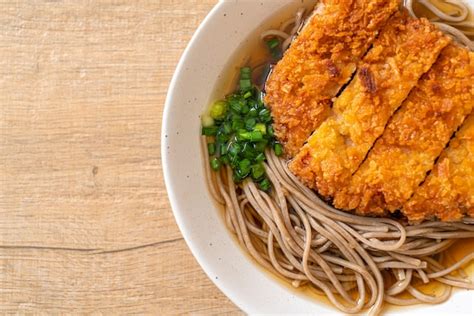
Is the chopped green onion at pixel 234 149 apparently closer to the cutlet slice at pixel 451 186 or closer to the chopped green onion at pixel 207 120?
the chopped green onion at pixel 207 120

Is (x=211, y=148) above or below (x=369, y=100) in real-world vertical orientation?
below

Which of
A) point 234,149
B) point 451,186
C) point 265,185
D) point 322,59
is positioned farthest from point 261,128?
point 451,186

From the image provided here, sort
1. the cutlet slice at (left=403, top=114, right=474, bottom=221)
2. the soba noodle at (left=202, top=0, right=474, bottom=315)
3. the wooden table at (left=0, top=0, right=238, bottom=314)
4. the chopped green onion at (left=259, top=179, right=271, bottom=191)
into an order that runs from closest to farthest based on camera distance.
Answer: the cutlet slice at (left=403, top=114, right=474, bottom=221)
the soba noodle at (left=202, top=0, right=474, bottom=315)
the chopped green onion at (left=259, top=179, right=271, bottom=191)
the wooden table at (left=0, top=0, right=238, bottom=314)

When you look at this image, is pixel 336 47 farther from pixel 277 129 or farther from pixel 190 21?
pixel 190 21

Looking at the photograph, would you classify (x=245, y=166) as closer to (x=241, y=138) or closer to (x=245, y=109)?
(x=241, y=138)

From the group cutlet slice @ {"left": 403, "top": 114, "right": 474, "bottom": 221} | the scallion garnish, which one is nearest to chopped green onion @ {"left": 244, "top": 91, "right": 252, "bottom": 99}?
the scallion garnish

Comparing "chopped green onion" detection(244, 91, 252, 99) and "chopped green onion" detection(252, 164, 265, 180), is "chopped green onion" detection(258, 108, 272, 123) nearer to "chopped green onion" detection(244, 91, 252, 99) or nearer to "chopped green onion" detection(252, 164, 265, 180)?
"chopped green onion" detection(244, 91, 252, 99)

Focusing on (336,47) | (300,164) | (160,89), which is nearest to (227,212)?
(300,164)
